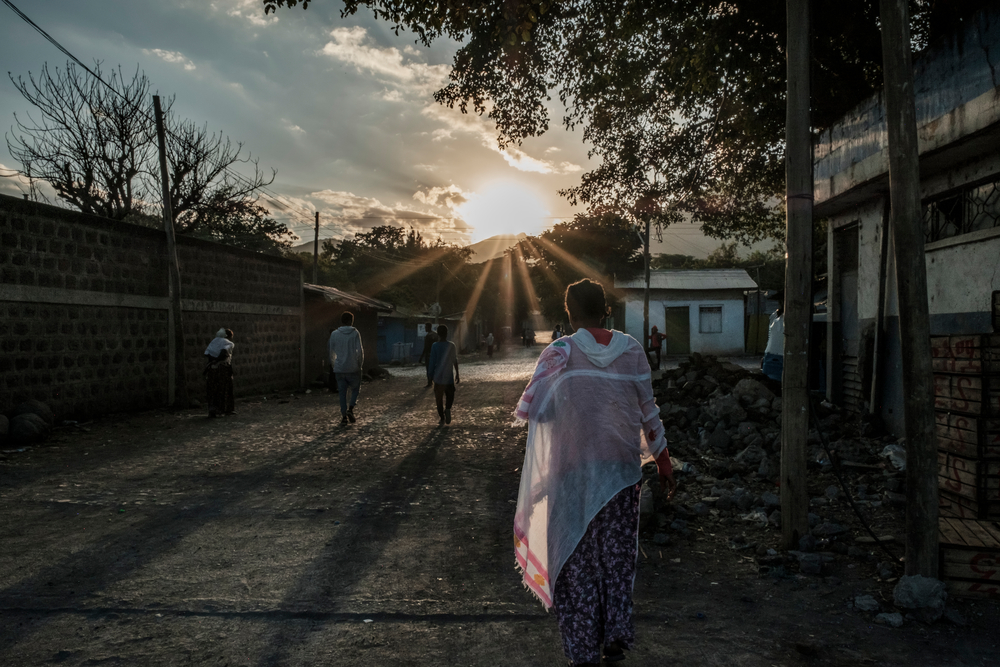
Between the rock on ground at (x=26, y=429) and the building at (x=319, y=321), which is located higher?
the building at (x=319, y=321)

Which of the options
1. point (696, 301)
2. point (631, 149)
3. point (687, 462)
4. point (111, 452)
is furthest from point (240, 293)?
point (696, 301)

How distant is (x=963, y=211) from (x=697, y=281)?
27.4 metres

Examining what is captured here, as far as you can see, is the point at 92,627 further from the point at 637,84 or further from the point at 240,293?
the point at 240,293

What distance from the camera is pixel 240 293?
16.6m

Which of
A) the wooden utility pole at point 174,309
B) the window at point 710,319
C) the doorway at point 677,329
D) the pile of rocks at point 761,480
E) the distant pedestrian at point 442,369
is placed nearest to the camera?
the pile of rocks at point 761,480

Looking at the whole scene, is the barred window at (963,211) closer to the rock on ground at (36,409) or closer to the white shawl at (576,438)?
the white shawl at (576,438)

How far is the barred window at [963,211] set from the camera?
6812 mm

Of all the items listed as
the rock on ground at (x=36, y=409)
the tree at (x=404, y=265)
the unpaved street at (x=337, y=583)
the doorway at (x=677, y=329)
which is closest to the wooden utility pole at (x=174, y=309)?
the rock on ground at (x=36, y=409)

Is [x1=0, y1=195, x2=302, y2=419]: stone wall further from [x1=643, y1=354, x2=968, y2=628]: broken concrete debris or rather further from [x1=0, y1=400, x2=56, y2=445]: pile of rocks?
[x1=643, y1=354, x2=968, y2=628]: broken concrete debris

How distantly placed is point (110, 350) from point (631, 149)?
1083cm

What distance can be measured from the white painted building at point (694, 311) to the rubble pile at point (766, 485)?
920 inches

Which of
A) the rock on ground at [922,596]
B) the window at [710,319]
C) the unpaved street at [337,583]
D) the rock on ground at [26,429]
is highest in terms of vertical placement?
the window at [710,319]

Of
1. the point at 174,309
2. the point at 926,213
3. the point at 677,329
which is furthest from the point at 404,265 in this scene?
the point at 926,213

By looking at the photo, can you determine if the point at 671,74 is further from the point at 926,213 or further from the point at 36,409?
the point at 36,409
